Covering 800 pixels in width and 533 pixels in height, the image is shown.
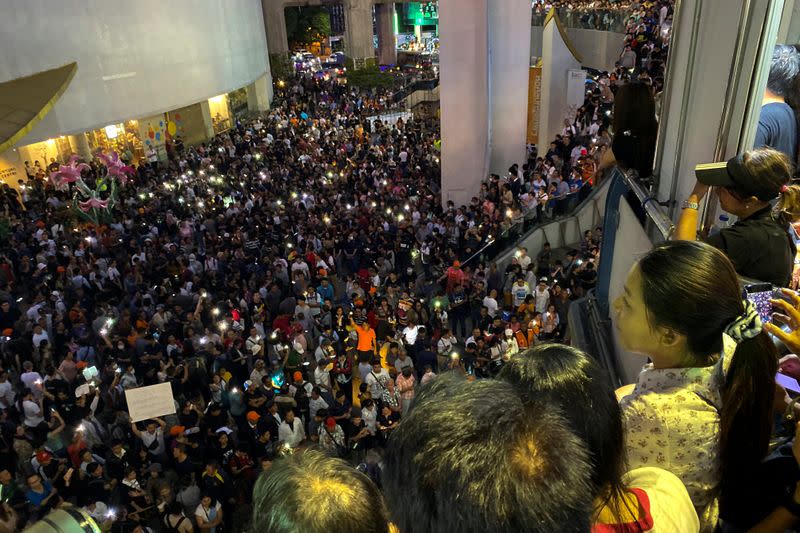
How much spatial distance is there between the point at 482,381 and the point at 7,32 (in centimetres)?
1927

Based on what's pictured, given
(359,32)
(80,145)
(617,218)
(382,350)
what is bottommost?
(382,350)

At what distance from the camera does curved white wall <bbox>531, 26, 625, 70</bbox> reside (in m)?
23.3

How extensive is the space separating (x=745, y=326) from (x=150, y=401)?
6.44 meters

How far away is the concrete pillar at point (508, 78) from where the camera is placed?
1492 centimetres

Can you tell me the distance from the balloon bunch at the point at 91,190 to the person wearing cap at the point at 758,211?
14486 millimetres

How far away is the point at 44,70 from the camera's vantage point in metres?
16.8

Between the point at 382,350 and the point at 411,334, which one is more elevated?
the point at 411,334

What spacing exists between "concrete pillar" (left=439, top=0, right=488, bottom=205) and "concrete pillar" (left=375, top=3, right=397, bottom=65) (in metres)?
30.6

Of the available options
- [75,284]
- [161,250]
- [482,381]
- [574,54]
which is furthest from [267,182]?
[482,381]

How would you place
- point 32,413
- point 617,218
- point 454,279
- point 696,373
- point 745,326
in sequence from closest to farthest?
point 745,326, point 696,373, point 617,218, point 32,413, point 454,279

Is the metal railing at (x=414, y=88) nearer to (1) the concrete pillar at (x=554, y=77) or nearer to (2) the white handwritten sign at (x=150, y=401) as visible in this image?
(1) the concrete pillar at (x=554, y=77)

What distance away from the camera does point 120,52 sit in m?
19.3

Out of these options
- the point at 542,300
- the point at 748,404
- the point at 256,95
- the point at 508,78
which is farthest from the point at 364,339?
the point at 256,95

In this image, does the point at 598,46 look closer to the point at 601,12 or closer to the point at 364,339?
the point at 601,12
